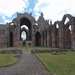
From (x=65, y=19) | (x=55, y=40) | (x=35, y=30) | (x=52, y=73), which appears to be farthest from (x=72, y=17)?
(x=35, y=30)

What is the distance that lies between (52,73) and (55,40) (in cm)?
3158

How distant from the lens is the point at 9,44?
55.0m

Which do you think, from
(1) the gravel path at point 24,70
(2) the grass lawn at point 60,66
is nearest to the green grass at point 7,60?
(1) the gravel path at point 24,70

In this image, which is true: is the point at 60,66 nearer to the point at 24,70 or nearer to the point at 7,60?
the point at 24,70

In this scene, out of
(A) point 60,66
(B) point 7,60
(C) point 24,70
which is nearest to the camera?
(C) point 24,70

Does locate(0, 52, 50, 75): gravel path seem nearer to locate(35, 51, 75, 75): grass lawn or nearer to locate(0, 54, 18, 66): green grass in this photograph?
locate(35, 51, 75, 75): grass lawn

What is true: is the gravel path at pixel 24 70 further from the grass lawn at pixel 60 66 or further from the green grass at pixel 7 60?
the green grass at pixel 7 60

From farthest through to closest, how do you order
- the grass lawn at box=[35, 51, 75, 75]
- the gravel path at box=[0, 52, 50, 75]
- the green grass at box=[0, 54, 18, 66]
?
the green grass at box=[0, 54, 18, 66] → the gravel path at box=[0, 52, 50, 75] → the grass lawn at box=[35, 51, 75, 75]

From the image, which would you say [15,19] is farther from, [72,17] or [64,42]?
[72,17]

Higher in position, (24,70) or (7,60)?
(7,60)

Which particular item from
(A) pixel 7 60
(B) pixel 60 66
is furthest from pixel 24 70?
(A) pixel 7 60

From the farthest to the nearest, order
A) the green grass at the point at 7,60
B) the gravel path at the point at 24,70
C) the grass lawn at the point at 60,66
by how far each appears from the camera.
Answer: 1. the green grass at the point at 7,60
2. the gravel path at the point at 24,70
3. the grass lawn at the point at 60,66

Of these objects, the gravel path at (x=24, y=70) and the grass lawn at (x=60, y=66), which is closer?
the grass lawn at (x=60, y=66)

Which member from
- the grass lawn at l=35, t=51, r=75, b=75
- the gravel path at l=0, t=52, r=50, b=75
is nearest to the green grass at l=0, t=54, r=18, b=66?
the gravel path at l=0, t=52, r=50, b=75
